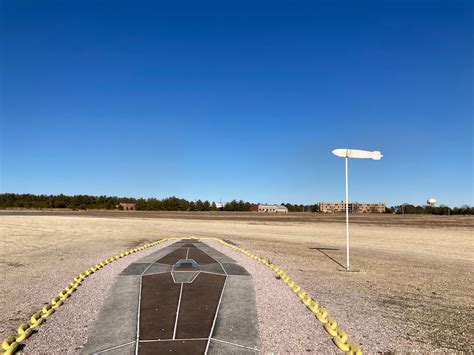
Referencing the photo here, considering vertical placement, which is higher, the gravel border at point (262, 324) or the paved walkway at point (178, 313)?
the paved walkway at point (178, 313)

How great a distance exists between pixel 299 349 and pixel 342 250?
54.6 ft

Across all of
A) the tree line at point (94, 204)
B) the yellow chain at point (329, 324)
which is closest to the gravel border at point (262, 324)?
the yellow chain at point (329, 324)

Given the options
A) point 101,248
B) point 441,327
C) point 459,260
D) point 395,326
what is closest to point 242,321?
point 395,326

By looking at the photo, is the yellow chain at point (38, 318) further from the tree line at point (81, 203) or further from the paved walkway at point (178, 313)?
the tree line at point (81, 203)

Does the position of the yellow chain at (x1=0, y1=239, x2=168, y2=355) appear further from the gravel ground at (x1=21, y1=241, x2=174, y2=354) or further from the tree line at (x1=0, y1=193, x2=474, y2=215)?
the tree line at (x1=0, y1=193, x2=474, y2=215)

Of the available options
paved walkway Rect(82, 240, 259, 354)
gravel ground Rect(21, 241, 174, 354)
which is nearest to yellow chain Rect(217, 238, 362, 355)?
paved walkway Rect(82, 240, 259, 354)

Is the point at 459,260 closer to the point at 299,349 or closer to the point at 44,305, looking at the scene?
the point at 299,349

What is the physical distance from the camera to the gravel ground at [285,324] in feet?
21.8

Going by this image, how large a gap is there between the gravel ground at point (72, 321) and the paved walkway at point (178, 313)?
10.5 inches

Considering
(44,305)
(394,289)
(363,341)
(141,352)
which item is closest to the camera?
(141,352)

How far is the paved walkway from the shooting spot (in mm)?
6492

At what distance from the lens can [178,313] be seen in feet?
25.8

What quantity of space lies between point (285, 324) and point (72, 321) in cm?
514

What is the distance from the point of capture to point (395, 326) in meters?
8.06
